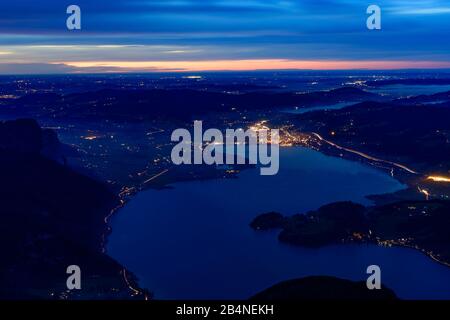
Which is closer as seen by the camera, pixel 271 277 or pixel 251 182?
pixel 271 277

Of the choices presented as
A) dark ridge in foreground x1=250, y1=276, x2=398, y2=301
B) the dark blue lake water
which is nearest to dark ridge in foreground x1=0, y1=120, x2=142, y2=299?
the dark blue lake water

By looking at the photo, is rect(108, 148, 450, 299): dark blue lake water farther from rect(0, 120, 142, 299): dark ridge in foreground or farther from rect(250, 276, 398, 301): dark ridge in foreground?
rect(250, 276, 398, 301): dark ridge in foreground

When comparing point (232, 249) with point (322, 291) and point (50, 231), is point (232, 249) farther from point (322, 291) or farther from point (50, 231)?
point (322, 291)

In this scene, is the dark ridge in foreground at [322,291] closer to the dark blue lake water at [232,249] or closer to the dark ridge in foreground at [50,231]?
the dark blue lake water at [232,249]

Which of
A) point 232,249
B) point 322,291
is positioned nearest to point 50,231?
point 232,249
